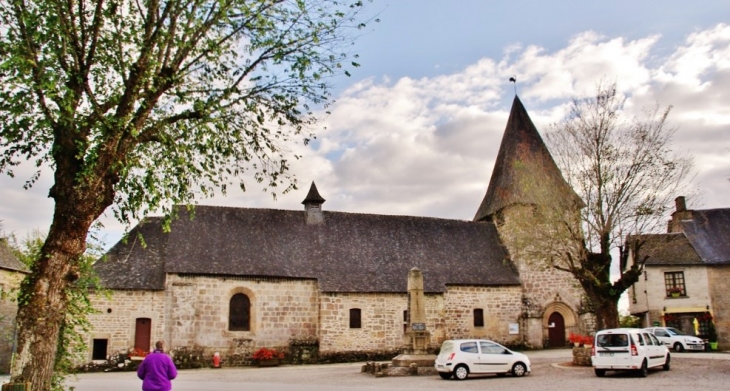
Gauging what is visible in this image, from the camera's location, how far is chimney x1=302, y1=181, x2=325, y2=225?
31219 mm

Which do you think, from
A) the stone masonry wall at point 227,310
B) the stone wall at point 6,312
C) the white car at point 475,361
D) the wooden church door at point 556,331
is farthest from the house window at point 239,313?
the wooden church door at point 556,331

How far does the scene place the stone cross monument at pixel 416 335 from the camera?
66.1ft

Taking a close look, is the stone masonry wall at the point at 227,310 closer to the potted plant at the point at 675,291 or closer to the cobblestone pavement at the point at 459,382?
the cobblestone pavement at the point at 459,382

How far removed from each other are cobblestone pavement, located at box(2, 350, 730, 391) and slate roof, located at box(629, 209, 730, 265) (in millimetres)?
13594

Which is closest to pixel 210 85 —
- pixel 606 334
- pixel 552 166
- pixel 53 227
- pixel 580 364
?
pixel 53 227

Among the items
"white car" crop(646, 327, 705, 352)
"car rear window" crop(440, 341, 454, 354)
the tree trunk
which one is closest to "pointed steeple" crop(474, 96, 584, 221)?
"white car" crop(646, 327, 705, 352)

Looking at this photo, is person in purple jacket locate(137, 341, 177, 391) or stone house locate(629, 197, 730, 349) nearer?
person in purple jacket locate(137, 341, 177, 391)

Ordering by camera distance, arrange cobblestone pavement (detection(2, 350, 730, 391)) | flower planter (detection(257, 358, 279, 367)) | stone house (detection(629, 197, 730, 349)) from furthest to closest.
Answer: stone house (detection(629, 197, 730, 349)) → flower planter (detection(257, 358, 279, 367)) → cobblestone pavement (detection(2, 350, 730, 391))

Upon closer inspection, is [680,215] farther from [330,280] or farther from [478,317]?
[330,280]

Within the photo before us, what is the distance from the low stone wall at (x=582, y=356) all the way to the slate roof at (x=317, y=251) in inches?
367

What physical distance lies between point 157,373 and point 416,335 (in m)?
11.9

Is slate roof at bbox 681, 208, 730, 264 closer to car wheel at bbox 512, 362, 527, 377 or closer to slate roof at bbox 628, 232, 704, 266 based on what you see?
slate roof at bbox 628, 232, 704, 266

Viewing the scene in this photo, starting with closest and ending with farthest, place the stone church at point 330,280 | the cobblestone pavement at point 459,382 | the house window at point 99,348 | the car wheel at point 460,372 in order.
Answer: the cobblestone pavement at point 459,382 < the car wheel at point 460,372 < the house window at point 99,348 < the stone church at point 330,280

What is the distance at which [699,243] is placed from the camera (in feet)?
113
